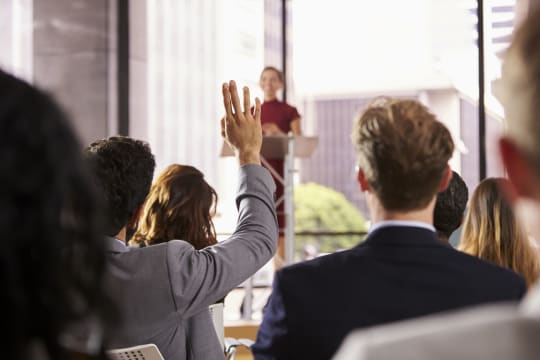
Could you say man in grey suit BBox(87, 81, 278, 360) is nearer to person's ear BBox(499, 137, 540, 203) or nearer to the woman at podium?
person's ear BBox(499, 137, 540, 203)

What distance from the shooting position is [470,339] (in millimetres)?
433

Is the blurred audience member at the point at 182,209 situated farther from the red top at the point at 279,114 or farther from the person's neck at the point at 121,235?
the red top at the point at 279,114

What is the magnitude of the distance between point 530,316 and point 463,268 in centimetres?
84

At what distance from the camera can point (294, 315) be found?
125 cm

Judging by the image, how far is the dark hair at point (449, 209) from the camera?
223 centimetres

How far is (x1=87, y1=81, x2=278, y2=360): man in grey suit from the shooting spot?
65.4 inches

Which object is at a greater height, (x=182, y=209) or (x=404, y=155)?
(x=404, y=155)

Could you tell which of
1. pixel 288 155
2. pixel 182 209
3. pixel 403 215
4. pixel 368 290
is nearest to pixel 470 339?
pixel 368 290

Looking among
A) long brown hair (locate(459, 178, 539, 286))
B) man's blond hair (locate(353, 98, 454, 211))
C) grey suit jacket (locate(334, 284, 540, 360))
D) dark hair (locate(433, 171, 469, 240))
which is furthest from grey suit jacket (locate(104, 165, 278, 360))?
grey suit jacket (locate(334, 284, 540, 360))

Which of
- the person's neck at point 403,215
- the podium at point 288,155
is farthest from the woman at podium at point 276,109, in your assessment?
the person's neck at point 403,215

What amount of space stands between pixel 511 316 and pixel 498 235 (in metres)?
1.97

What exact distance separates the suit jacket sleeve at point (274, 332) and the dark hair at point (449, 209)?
3.45ft

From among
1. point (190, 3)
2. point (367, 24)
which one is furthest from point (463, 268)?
point (367, 24)

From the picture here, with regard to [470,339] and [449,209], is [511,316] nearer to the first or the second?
[470,339]
